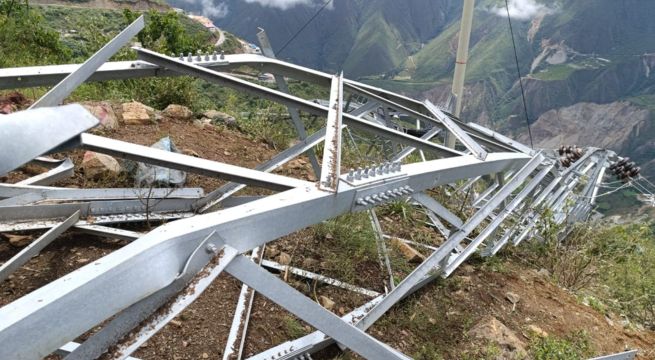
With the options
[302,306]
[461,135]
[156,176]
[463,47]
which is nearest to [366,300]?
[461,135]

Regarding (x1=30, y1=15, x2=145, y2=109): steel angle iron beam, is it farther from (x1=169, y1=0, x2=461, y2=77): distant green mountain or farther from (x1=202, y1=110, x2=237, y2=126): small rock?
(x1=169, y1=0, x2=461, y2=77): distant green mountain

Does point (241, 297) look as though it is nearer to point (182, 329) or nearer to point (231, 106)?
point (182, 329)

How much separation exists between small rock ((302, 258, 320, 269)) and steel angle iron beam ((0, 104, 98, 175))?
2983 mm

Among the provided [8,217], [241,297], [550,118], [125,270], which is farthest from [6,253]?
[550,118]

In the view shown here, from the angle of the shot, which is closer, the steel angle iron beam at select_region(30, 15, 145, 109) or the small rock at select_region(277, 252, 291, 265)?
the steel angle iron beam at select_region(30, 15, 145, 109)

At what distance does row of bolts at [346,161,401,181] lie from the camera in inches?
93.7

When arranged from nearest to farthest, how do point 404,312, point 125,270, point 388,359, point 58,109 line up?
1. point 58,109
2. point 125,270
3. point 388,359
4. point 404,312

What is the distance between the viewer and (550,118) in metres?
127

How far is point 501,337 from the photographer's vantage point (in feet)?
11.6

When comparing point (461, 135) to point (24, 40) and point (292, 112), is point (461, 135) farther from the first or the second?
point (24, 40)

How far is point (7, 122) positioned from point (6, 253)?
8.99ft

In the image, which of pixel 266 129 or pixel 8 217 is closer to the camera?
pixel 8 217

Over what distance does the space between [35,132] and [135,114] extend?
199 inches

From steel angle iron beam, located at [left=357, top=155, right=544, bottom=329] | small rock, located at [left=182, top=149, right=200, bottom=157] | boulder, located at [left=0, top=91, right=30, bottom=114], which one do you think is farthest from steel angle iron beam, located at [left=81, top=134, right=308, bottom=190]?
boulder, located at [left=0, top=91, right=30, bottom=114]
